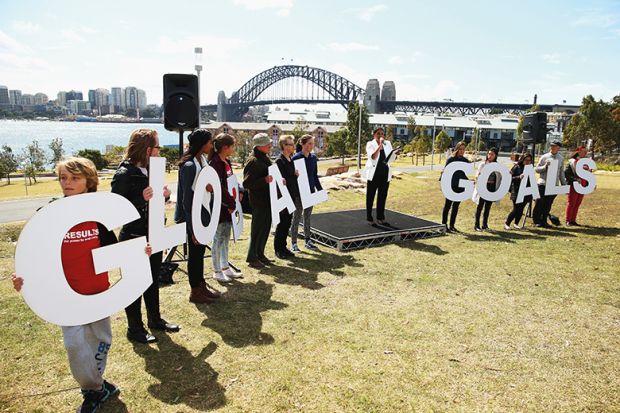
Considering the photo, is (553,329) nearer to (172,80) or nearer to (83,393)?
(83,393)

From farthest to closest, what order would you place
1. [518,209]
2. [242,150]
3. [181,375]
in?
[242,150], [518,209], [181,375]

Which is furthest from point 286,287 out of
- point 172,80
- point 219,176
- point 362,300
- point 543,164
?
point 543,164

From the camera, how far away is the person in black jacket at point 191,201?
4828 millimetres

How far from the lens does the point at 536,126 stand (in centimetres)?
1080

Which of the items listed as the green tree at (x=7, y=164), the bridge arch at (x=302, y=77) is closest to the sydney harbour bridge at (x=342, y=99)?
the bridge arch at (x=302, y=77)

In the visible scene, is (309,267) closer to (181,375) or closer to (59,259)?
(181,375)

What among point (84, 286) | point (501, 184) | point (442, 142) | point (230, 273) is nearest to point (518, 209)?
point (501, 184)

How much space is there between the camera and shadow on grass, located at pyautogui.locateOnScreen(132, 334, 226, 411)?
10.4 feet

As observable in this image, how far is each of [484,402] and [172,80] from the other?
602 cm

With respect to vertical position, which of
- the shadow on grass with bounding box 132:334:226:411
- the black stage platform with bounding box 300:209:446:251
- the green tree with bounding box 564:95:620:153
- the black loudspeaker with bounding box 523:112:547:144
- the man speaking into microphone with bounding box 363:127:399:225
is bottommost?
the shadow on grass with bounding box 132:334:226:411

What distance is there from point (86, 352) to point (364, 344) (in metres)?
2.47

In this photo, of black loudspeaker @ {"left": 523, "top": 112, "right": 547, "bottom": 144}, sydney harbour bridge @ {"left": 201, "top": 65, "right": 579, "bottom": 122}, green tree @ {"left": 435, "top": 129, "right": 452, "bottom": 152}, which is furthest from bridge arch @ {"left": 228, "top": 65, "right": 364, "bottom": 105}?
black loudspeaker @ {"left": 523, "top": 112, "right": 547, "bottom": 144}

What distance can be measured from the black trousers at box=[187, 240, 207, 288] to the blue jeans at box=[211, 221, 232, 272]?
621mm

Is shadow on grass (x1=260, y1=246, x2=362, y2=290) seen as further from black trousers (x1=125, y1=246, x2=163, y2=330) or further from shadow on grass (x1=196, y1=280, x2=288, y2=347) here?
black trousers (x1=125, y1=246, x2=163, y2=330)
